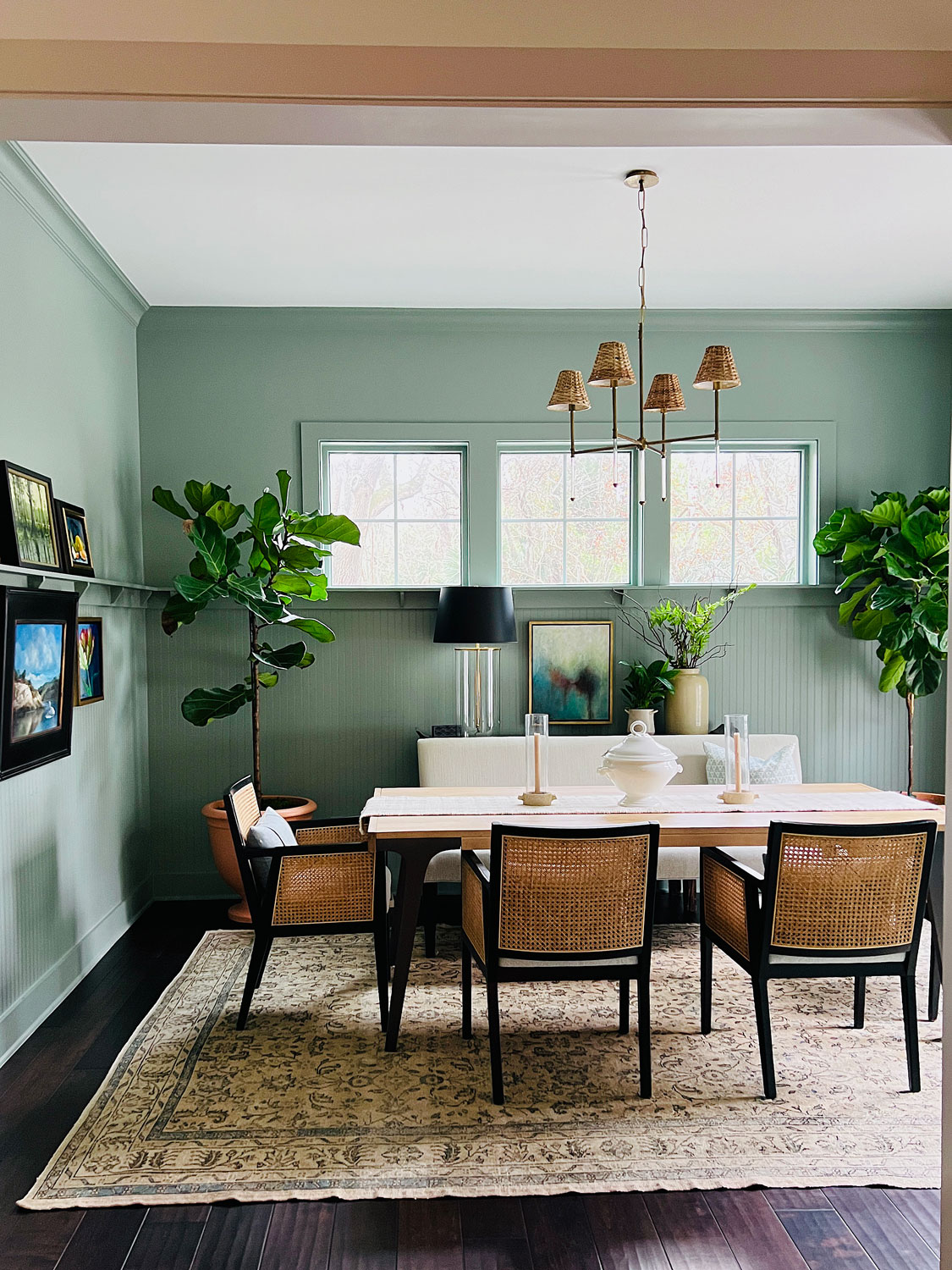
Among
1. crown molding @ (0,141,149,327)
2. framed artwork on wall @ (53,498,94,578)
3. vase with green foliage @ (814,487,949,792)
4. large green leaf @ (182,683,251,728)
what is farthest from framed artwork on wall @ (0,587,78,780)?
A: vase with green foliage @ (814,487,949,792)

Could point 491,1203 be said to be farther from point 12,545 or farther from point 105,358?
point 105,358

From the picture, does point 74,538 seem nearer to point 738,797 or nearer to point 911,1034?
point 738,797

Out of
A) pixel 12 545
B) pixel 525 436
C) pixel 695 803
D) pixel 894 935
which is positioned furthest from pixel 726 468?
pixel 12 545

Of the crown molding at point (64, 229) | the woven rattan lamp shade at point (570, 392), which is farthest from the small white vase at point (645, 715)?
the crown molding at point (64, 229)

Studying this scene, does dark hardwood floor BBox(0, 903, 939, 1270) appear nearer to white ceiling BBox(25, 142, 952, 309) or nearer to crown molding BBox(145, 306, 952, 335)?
white ceiling BBox(25, 142, 952, 309)

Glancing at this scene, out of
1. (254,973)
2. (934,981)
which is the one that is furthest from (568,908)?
(934,981)

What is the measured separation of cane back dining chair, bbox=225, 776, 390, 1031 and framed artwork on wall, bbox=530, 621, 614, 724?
80.0 inches

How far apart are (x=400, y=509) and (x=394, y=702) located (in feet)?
3.48

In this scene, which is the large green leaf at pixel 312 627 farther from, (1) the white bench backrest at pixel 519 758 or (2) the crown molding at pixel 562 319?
(2) the crown molding at pixel 562 319

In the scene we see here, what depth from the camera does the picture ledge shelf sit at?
327cm

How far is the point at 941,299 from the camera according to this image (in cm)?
513

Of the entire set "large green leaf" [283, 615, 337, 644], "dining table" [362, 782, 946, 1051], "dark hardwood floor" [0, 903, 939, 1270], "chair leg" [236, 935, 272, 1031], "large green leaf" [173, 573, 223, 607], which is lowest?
"dark hardwood floor" [0, 903, 939, 1270]

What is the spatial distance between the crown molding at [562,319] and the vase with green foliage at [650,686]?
72.3 inches

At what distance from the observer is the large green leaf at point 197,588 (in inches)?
178
